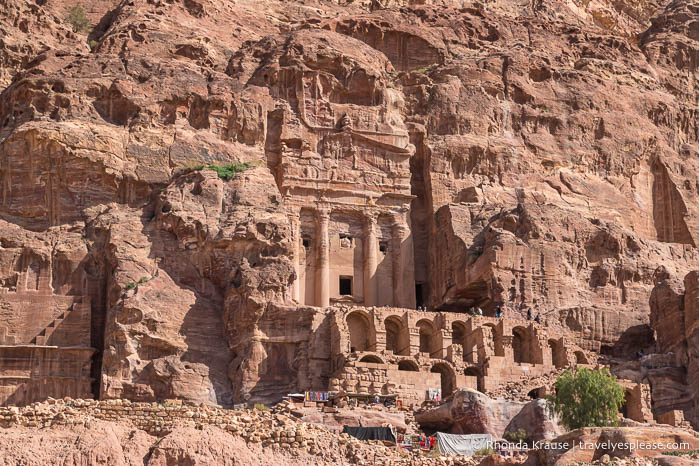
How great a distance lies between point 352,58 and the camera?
279 ft

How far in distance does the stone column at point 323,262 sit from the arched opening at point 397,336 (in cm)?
671

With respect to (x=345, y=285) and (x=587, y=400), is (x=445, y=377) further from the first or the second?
(x=345, y=285)

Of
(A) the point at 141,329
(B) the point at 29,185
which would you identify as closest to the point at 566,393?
(A) the point at 141,329

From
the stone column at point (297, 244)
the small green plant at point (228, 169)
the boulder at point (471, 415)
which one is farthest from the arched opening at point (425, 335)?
the small green plant at point (228, 169)

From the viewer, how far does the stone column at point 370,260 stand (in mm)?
79812

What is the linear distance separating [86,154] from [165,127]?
18.3ft

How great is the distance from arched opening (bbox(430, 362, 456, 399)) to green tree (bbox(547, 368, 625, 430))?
9.65m

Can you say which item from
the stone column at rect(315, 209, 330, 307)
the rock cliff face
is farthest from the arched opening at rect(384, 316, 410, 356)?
the stone column at rect(315, 209, 330, 307)

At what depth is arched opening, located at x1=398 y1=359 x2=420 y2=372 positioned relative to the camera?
67.1 metres

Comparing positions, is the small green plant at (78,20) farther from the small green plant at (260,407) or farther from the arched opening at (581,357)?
the arched opening at (581,357)

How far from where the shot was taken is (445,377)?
67.8 meters

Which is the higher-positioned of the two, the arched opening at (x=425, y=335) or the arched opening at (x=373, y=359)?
the arched opening at (x=425, y=335)

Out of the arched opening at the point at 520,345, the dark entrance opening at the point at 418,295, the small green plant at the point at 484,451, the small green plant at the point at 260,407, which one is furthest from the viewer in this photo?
the dark entrance opening at the point at 418,295

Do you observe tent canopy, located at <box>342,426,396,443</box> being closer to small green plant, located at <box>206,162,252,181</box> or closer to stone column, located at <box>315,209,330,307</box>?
stone column, located at <box>315,209,330,307</box>
